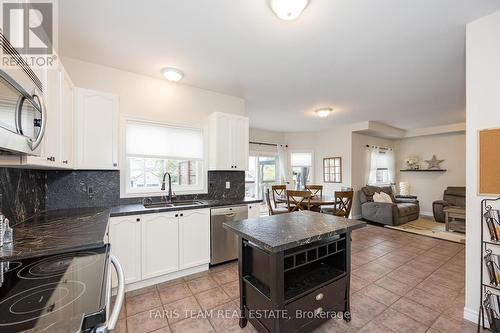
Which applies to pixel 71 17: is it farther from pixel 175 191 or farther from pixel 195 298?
pixel 195 298

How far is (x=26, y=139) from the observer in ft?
3.28

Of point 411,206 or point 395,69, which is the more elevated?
point 395,69

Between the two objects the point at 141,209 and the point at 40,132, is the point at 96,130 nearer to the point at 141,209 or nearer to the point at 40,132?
the point at 141,209

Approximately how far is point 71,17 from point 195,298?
2.96m

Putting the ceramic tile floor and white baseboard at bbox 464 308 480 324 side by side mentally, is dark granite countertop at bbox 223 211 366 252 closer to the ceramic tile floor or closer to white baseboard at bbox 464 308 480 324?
the ceramic tile floor

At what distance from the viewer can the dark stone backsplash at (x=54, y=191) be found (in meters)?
1.71

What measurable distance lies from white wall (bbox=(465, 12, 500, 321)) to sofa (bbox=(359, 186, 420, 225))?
3479 millimetres

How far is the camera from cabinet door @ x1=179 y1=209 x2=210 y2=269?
2.70 metres

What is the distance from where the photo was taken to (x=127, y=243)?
2.35 metres

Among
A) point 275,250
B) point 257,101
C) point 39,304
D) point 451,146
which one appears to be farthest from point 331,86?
point 451,146

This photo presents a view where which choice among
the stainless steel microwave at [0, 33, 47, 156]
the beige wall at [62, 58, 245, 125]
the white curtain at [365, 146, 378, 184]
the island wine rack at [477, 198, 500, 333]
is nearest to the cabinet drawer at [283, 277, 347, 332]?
the island wine rack at [477, 198, 500, 333]

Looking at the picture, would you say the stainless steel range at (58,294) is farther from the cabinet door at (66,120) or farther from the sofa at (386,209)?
the sofa at (386,209)

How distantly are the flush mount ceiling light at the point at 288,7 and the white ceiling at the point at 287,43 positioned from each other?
0.14 metres

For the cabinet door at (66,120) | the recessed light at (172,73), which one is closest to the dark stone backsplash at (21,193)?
the cabinet door at (66,120)
